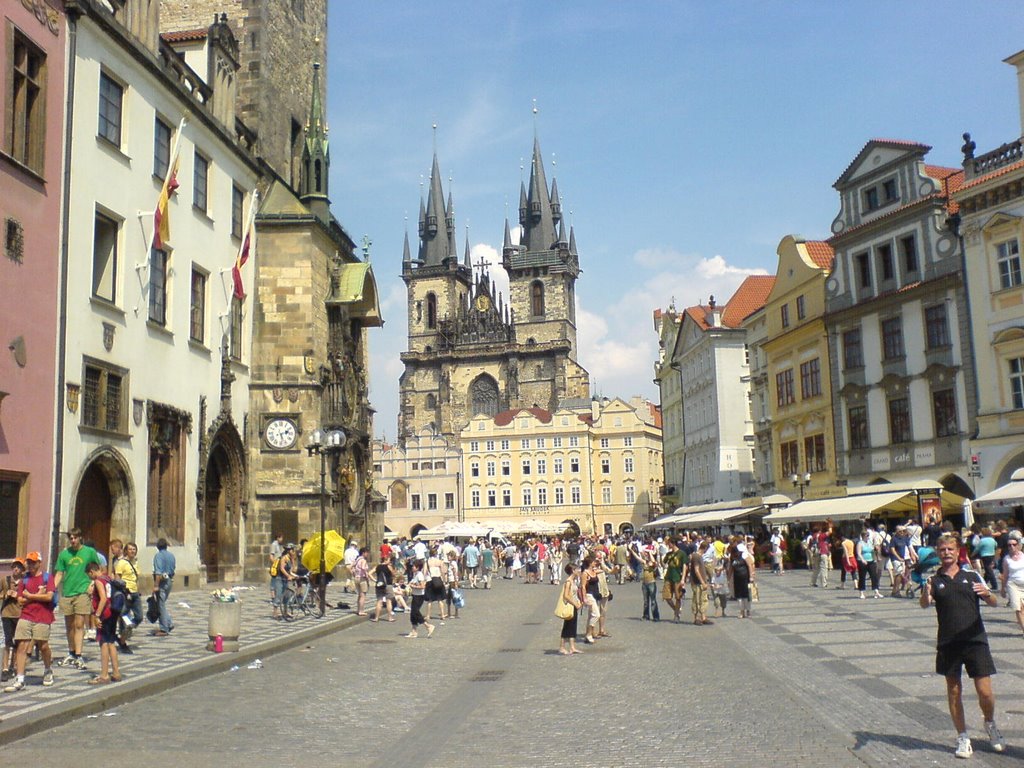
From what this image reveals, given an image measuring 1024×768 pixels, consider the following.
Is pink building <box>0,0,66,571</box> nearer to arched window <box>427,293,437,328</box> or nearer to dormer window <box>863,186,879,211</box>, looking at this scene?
dormer window <box>863,186,879,211</box>

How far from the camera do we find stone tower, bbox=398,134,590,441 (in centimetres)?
12962

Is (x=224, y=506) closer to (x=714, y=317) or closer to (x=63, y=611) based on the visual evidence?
(x=63, y=611)

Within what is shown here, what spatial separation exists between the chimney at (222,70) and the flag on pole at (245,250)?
243 centimetres

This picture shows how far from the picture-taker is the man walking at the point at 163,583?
1788cm

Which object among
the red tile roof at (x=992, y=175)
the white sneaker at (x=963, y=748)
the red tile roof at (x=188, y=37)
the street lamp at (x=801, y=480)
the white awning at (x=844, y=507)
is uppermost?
the red tile roof at (x=188, y=37)

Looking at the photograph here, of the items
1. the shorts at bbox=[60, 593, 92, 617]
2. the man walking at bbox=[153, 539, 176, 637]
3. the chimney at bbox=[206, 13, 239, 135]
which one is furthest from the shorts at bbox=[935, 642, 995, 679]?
A: the chimney at bbox=[206, 13, 239, 135]

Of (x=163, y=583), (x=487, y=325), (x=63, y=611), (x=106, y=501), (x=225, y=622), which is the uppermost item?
(x=487, y=325)

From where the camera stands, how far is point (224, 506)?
30.0 meters

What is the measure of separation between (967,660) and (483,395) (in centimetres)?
12281

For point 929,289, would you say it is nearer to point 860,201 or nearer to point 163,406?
point 860,201

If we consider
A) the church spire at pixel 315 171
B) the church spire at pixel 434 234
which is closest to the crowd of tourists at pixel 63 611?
the church spire at pixel 315 171

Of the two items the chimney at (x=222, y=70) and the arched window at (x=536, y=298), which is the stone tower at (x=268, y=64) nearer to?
the chimney at (x=222, y=70)

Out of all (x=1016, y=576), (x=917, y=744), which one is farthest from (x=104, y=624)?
(x=1016, y=576)

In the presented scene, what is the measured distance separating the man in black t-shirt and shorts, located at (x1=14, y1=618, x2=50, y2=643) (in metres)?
9.07
